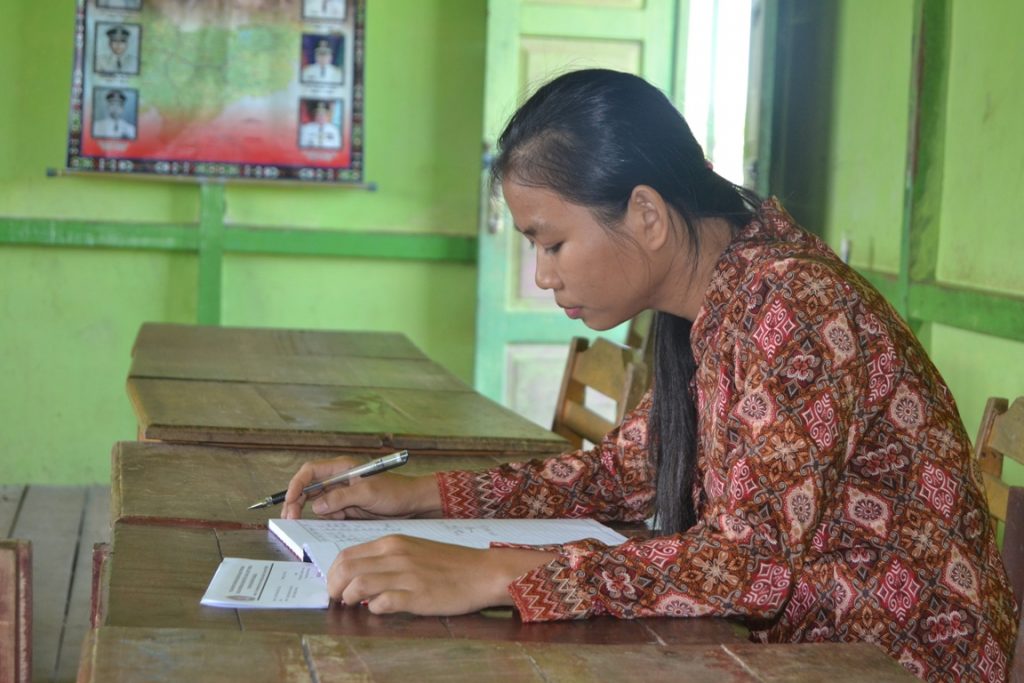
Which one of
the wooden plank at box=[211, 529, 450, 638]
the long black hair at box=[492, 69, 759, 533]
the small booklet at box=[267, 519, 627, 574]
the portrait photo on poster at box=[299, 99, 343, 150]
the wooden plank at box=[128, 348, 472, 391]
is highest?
the portrait photo on poster at box=[299, 99, 343, 150]

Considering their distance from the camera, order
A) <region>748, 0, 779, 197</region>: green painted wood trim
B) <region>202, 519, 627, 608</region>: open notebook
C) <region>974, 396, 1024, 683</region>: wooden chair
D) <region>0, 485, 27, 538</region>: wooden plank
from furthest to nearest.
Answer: <region>0, 485, 27, 538</region>: wooden plank < <region>748, 0, 779, 197</region>: green painted wood trim < <region>974, 396, 1024, 683</region>: wooden chair < <region>202, 519, 627, 608</region>: open notebook

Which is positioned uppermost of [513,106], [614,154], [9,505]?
[513,106]

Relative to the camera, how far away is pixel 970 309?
3.11 metres

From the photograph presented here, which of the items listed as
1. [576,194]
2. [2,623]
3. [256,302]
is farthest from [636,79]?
[256,302]

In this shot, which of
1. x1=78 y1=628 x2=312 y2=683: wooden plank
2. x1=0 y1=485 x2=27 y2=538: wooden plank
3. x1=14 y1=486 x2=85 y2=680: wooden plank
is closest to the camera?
x1=78 y1=628 x2=312 y2=683: wooden plank

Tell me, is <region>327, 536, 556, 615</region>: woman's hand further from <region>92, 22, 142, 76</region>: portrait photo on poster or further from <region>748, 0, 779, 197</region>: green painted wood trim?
<region>92, 22, 142, 76</region>: portrait photo on poster

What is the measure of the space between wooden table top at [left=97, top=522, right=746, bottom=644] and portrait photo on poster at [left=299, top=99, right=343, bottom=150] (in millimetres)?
4022

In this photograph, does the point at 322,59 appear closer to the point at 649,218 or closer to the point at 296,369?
the point at 296,369

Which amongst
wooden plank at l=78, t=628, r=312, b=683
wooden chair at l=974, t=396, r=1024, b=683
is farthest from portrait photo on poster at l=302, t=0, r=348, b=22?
wooden plank at l=78, t=628, r=312, b=683

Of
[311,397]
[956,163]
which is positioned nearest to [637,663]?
[311,397]

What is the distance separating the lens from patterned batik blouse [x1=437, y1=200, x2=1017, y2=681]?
1.21 metres

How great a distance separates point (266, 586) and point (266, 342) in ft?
7.51

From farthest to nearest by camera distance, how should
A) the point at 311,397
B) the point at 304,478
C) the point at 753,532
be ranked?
1. the point at 311,397
2. the point at 304,478
3. the point at 753,532

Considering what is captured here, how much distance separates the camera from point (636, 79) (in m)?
1.44
